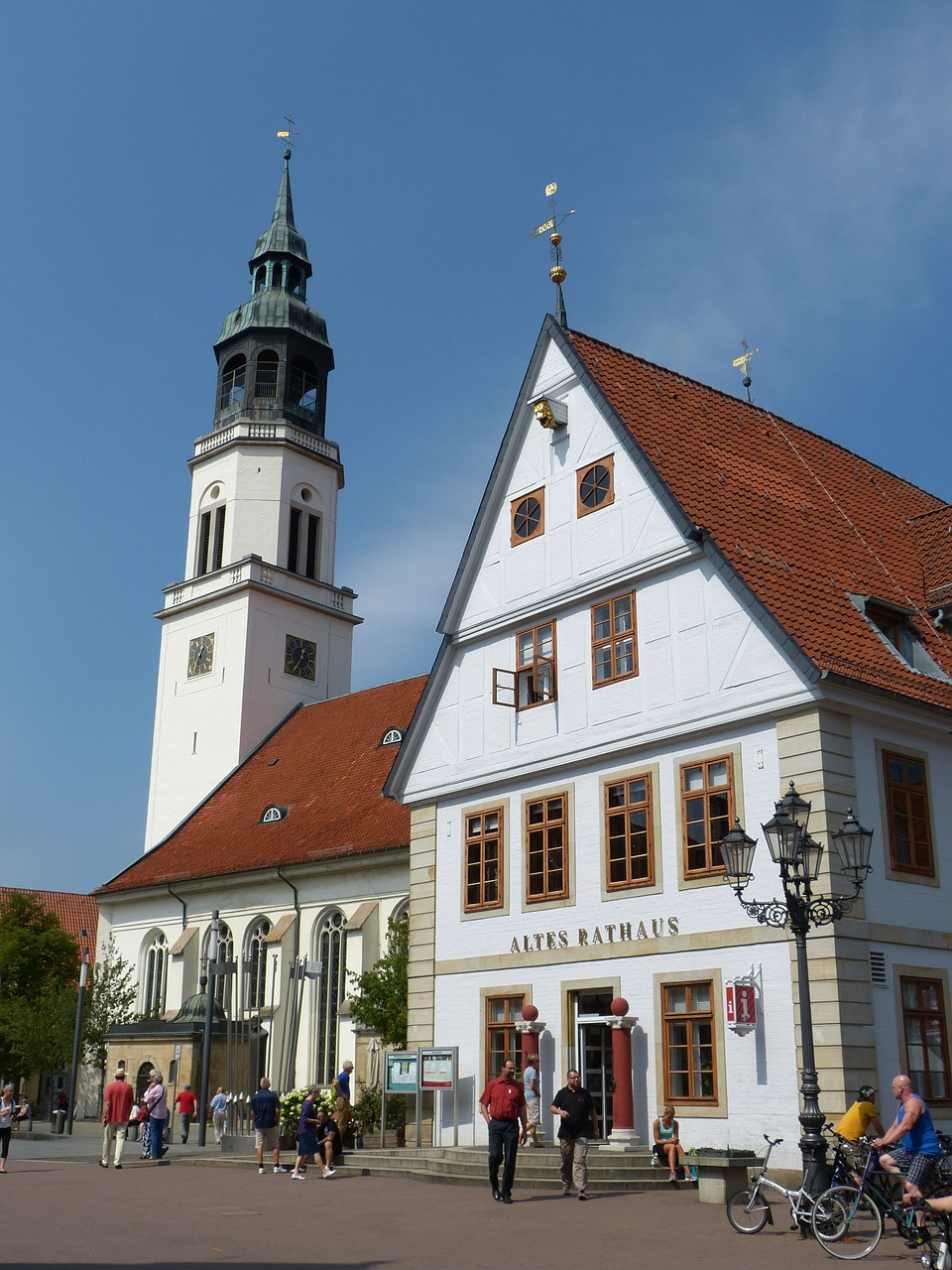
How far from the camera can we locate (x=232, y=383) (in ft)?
186

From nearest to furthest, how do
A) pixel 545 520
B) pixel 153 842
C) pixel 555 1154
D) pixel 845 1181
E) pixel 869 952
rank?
1. pixel 845 1181
2. pixel 869 952
3. pixel 555 1154
4. pixel 545 520
5. pixel 153 842

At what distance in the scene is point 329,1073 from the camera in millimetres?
37156

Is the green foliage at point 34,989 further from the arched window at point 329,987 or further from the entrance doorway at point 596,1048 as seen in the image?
the entrance doorway at point 596,1048

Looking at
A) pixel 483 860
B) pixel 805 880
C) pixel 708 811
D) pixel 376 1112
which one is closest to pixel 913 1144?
pixel 805 880

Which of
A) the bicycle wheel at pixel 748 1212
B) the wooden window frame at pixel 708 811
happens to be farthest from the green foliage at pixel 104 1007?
the bicycle wheel at pixel 748 1212

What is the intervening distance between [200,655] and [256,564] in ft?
13.0

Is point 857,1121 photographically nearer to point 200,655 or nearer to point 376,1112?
point 376,1112

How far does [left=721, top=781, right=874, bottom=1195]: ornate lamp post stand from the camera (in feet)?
47.1

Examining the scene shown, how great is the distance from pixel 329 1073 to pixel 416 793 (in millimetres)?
12796

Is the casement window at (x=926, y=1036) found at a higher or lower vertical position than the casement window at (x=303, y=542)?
lower

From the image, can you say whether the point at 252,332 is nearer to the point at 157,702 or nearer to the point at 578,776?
the point at 157,702

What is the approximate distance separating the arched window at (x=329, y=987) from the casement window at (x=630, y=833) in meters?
15.7

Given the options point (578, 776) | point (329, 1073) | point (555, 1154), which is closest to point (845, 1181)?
point (555, 1154)

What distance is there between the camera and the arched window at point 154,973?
4412 centimetres
